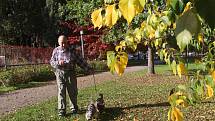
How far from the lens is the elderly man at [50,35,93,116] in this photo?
1012 centimetres

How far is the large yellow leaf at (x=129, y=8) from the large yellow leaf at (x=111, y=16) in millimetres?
295

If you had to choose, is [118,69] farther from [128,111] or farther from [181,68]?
[128,111]

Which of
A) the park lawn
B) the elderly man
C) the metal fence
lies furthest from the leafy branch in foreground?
the metal fence

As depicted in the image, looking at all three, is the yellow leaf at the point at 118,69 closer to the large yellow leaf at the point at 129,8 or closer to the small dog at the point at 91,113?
the large yellow leaf at the point at 129,8

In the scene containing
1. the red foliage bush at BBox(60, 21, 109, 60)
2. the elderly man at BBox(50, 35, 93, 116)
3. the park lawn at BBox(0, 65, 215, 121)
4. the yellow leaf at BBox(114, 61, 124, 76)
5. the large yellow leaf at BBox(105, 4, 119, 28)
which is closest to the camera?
the large yellow leaf at BBox(105, 4, 119, 28)

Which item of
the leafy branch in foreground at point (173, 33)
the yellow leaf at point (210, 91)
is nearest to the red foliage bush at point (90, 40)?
the leafy branch in foreground at point (173, 33)

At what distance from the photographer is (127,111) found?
10.6m

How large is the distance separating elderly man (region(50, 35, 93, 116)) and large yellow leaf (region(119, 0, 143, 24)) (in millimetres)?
8630

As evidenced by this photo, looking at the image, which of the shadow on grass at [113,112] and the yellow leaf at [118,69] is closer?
the yellow leaf at [118,69]

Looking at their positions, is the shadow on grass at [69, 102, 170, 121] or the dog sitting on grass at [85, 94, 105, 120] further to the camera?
the shadow on grass at [69, 102, 170, 121]

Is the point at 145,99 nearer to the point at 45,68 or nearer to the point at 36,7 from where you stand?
the point at 45,68

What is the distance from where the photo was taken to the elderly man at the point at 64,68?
10117 mm

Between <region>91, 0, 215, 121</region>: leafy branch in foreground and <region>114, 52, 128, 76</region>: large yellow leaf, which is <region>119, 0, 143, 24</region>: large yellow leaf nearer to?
<region>91, 0, 215, 121</region>: leafy branch in foreground

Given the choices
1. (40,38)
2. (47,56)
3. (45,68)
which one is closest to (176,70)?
(45,68)
